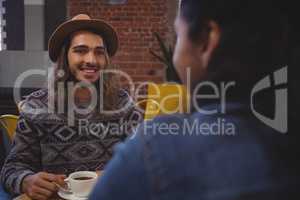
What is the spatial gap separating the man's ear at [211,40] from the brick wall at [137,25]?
15.1 feet

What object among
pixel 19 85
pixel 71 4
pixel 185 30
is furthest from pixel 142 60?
pixel 185 30

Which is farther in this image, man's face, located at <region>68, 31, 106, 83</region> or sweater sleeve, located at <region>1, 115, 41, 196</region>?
man's face, located at <region>68, 31, 106, 83</region>

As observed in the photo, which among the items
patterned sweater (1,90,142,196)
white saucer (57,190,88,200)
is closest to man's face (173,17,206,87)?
white saucer (57,190,88,200)

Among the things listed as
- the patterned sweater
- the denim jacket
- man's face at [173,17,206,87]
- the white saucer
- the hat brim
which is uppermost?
the hat brim

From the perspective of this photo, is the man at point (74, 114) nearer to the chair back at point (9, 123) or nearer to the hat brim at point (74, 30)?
the hat brim at point (74, 30)

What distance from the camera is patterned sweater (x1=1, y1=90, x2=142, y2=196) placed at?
1880mm

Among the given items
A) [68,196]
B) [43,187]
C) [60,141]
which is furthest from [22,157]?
[68,196]

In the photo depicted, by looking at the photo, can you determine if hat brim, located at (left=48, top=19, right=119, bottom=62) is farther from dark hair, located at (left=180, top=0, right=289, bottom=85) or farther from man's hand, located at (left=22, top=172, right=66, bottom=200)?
dark hair, located at (left=180, top=0, right=289, bottom=85)

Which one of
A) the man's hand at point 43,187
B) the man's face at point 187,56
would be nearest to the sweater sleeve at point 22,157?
the man's hand at point 43,187

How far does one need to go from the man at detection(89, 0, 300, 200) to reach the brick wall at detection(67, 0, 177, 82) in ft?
15.1

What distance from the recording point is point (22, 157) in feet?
5.98

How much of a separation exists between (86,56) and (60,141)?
0.45 m

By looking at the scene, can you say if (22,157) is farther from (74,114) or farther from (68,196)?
(68,196)

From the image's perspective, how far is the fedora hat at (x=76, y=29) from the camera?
2.09 m
